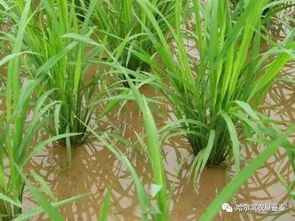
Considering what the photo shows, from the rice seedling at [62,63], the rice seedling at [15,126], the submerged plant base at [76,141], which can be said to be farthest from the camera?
the submerged plant base at [76,141]

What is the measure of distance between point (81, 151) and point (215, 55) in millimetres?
453

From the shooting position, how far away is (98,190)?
121cm

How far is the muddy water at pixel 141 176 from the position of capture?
3.78 ft

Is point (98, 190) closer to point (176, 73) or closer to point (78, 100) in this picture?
point (78, 100)

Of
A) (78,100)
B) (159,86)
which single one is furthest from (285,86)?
(78,100)

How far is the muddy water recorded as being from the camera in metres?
1.15

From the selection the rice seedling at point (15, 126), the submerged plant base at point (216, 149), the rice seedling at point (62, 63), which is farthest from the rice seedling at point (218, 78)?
the rice seedling at point (15, 126)

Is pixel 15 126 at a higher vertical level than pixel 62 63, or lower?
lower

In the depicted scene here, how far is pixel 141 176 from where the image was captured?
1231 mm

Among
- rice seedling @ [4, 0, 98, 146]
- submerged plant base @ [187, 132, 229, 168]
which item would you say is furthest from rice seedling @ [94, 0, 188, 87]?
submerged plant base @ [187, 132, 229, 168]

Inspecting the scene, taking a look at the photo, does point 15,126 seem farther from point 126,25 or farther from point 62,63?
point 126,25

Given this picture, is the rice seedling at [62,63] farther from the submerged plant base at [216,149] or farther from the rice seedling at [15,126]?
the submerged plant base at [216,149]

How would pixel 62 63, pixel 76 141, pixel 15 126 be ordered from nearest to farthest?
pixel 15 126 < pixel 62 63 < pixel 76 141

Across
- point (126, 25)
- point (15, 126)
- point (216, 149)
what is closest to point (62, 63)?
point (15, 126)
